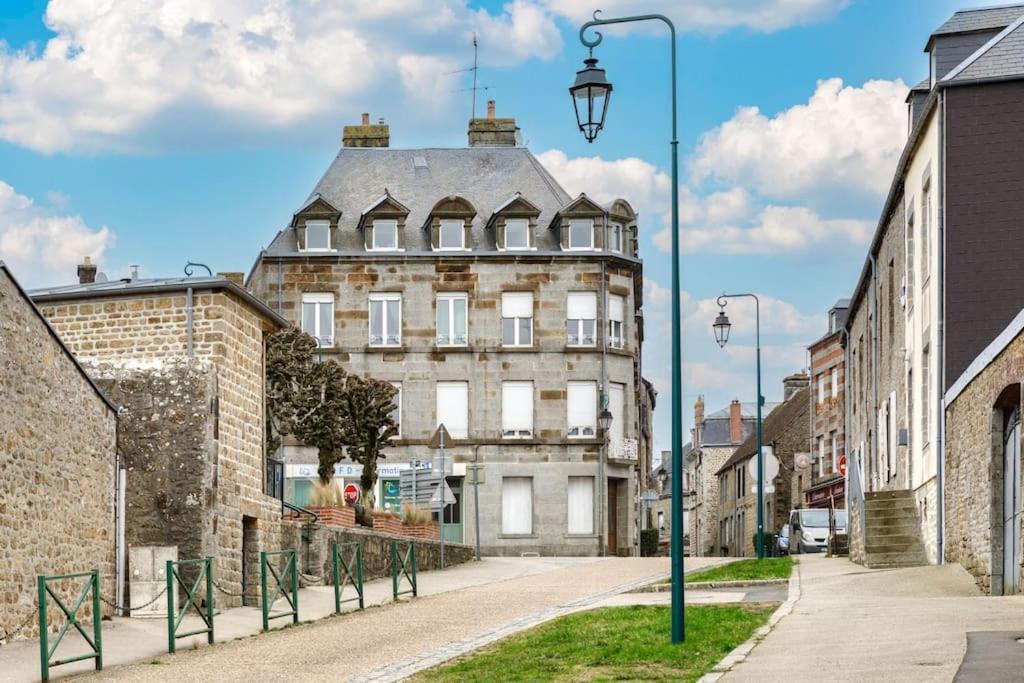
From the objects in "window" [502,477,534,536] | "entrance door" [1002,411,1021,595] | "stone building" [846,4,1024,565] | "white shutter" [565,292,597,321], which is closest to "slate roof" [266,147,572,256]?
"white shutter" [565,292,597,321]

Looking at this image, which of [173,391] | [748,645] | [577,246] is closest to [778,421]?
[577,246]

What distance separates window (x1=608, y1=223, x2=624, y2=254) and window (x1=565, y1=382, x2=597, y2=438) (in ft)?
13.6

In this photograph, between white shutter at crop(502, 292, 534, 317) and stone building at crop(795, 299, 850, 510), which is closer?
white shutter at crop(502, 292, 534, 317)

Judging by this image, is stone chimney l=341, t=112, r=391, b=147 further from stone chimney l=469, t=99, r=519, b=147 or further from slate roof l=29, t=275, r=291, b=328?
slate roof l=29, t=275, r=291, b=328

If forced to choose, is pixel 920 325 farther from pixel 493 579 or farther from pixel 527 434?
pixel 527 434

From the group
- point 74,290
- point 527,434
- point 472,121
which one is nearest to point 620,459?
point 527,434

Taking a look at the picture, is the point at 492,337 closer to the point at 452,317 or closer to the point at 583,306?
the point at 452,317

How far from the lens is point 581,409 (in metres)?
47.4

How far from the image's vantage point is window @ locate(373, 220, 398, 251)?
1875 inches

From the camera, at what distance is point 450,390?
47156mm

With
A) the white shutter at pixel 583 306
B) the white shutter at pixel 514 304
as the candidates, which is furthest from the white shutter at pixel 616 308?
the white shutter at pixel 514 304

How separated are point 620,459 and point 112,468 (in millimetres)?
28671

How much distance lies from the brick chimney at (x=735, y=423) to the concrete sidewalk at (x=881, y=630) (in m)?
62.7

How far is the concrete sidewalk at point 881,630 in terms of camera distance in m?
11.4
